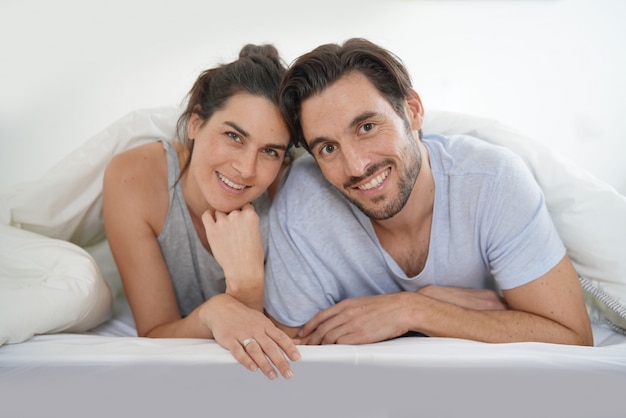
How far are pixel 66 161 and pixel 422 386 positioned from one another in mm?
989

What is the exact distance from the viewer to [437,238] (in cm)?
127

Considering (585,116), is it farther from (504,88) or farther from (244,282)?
(244,282)

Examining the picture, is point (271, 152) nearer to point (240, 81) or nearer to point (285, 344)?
point (240, 81)

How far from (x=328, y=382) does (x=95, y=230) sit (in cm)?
82

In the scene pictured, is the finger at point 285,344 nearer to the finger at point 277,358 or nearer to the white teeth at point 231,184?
the finger at point 277,358

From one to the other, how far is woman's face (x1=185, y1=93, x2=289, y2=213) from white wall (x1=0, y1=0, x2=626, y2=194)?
2.86 ft

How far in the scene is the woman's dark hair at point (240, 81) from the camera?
4.13 ft

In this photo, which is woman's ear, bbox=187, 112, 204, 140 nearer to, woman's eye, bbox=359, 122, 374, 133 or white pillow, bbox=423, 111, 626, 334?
woman's eye, bbox=359, 122, 374, 133

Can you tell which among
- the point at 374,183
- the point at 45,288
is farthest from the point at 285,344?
the point at 45,288

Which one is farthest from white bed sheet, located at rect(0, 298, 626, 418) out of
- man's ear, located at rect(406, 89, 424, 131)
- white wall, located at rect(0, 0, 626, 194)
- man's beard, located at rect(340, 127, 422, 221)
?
white wall, located at rect(0, 0, 626, 194)

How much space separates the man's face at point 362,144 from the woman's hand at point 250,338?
1.04 feet

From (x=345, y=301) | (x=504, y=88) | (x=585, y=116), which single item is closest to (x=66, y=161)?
(x=345, y=301)

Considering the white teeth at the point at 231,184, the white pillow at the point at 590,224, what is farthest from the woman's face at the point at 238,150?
the white pillow at the point at 590,224

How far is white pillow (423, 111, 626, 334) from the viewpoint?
126cm
